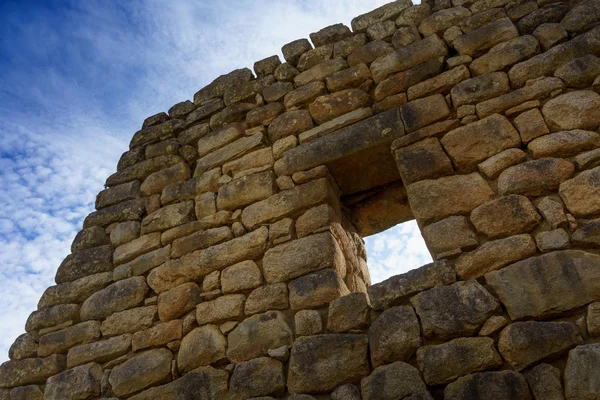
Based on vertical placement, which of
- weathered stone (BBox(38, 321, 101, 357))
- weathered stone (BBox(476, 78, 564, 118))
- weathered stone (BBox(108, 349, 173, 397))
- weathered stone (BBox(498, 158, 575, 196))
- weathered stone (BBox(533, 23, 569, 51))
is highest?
weathered stone (BBox(533, 23, 569, 51))

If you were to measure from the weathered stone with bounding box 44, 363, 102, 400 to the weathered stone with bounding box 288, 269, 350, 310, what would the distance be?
1306 mm

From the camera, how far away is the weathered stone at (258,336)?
2.37 metres

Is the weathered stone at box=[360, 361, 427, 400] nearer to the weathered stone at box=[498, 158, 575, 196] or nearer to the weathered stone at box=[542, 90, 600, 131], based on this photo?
the weathered stone at box=[498, 158, 575, 196]

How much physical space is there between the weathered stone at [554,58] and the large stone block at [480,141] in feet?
1.23

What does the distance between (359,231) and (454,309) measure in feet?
4.38

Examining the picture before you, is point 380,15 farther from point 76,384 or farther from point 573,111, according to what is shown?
point 76,384

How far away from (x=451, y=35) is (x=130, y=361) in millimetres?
3116

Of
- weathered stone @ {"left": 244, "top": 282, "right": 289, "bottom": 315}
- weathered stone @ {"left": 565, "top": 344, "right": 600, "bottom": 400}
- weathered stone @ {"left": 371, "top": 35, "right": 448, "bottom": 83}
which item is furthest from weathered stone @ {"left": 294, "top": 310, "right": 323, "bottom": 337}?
weathered stone @ {"left": 371, "top": 35, "right": 448, "bottom": 83}

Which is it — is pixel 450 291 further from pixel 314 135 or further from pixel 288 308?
pixel 314 135

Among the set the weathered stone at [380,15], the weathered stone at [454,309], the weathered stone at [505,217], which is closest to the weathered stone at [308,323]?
the weathered stone at [454,309]

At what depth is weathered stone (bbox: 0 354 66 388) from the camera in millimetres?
2789

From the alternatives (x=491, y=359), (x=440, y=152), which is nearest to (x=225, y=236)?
(x=440, y=152)

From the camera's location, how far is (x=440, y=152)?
268cm

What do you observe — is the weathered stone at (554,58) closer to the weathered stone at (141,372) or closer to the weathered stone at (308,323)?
the weathered stone at (308,323)
